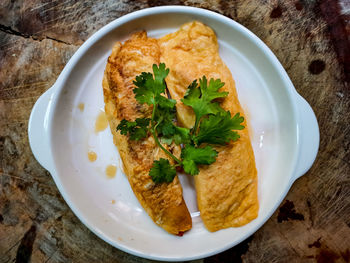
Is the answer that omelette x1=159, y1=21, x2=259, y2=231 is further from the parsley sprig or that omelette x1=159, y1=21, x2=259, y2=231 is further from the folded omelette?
the parsley sprig

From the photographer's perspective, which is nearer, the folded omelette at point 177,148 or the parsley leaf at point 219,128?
the parsley leaf at point 219,128

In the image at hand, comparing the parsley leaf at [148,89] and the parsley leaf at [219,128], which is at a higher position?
the parsley leaf at [148,89]

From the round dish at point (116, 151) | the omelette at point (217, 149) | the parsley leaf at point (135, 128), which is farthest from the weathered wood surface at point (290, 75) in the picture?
the parsley leaf at point (135, 128)

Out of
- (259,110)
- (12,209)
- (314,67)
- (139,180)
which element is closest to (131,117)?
(139,180)

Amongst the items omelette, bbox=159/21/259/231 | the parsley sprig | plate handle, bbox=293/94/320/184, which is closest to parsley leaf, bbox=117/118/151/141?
the parsley sprig

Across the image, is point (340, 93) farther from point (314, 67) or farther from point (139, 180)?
point (139, 180)

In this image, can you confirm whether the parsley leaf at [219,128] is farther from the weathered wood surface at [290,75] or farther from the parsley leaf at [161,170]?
the weathered wood surface at [290,75]
